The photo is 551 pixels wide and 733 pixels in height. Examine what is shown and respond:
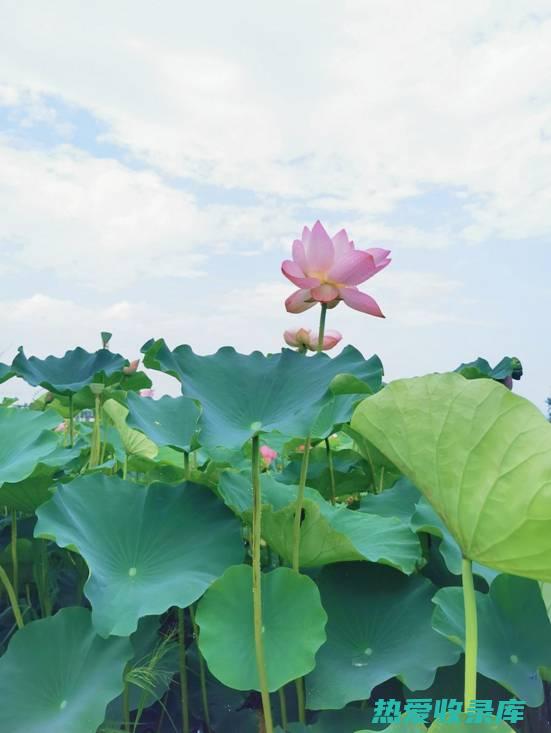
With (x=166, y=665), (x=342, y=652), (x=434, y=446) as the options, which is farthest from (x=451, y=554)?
(x=166, y=665)

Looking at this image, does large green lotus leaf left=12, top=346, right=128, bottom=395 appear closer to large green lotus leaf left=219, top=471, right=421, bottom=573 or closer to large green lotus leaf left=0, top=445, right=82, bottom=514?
large green lotus leaf left=0, top=445, right=82, bottom=514

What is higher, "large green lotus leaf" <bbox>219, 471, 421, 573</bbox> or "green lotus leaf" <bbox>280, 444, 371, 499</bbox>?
"green lotus leaf" <bbox>280, 444, 371, 499</bbox>

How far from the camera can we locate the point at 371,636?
0.85 metres

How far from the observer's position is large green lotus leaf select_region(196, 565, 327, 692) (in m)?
0.72

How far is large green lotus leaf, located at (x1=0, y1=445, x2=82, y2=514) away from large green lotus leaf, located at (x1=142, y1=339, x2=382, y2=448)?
256mm

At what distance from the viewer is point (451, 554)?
0.84 m

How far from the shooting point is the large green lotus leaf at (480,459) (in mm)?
590

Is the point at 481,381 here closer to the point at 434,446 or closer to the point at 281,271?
the point at 434,446

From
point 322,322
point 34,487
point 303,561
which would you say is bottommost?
point 303,561

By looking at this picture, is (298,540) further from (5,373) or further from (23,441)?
(5,373)

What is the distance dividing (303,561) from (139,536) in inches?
8.1

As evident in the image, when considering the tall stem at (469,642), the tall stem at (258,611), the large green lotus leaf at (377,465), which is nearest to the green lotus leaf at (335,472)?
the large green lotus leaf at (377,465)

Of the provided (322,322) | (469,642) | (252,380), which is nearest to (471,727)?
(469,642)

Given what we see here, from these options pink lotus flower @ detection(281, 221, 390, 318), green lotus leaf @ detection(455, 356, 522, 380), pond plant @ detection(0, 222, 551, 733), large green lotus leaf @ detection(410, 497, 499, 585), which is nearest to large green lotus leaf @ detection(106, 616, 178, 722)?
pond plant @ detection(0, 222, 551, 733)
